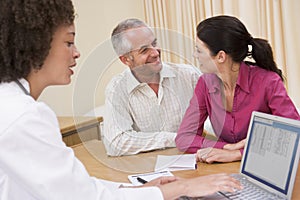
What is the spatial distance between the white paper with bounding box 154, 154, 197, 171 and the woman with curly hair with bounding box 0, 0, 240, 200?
479 millimetres

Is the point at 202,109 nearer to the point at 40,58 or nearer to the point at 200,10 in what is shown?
the point at 40,58

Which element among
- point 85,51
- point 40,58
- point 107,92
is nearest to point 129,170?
point 107,92

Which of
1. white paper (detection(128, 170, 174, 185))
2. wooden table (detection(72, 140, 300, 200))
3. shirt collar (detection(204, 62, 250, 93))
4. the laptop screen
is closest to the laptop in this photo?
the laptop screen

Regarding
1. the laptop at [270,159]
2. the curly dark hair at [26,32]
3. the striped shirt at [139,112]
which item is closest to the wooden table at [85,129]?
the striped shirt at [139,112]

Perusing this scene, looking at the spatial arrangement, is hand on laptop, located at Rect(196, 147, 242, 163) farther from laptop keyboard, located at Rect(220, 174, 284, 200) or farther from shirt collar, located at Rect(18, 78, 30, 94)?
shirt collar, located at Rect(18, 78, 30, 94)

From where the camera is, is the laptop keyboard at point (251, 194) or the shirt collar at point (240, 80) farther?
the shirt collar at point (240, 80)

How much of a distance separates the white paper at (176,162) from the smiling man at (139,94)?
0.34 ft

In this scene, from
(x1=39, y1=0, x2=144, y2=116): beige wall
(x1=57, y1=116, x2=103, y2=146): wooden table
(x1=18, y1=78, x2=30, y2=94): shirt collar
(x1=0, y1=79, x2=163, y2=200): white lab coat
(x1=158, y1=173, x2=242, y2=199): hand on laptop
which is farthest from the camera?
(x1=39, y1=0, x2=144, y2=116): beige wall

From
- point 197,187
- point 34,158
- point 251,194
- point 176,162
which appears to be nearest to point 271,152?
point 251,194

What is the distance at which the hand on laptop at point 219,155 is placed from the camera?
1452 mm

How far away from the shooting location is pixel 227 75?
5.62 feet

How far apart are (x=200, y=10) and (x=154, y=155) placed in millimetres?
1719

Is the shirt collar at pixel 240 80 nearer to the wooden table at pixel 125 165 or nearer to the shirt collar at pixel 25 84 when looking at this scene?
the wooden table at pixel 125 165

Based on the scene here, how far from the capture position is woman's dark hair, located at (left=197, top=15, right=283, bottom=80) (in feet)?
5.32
